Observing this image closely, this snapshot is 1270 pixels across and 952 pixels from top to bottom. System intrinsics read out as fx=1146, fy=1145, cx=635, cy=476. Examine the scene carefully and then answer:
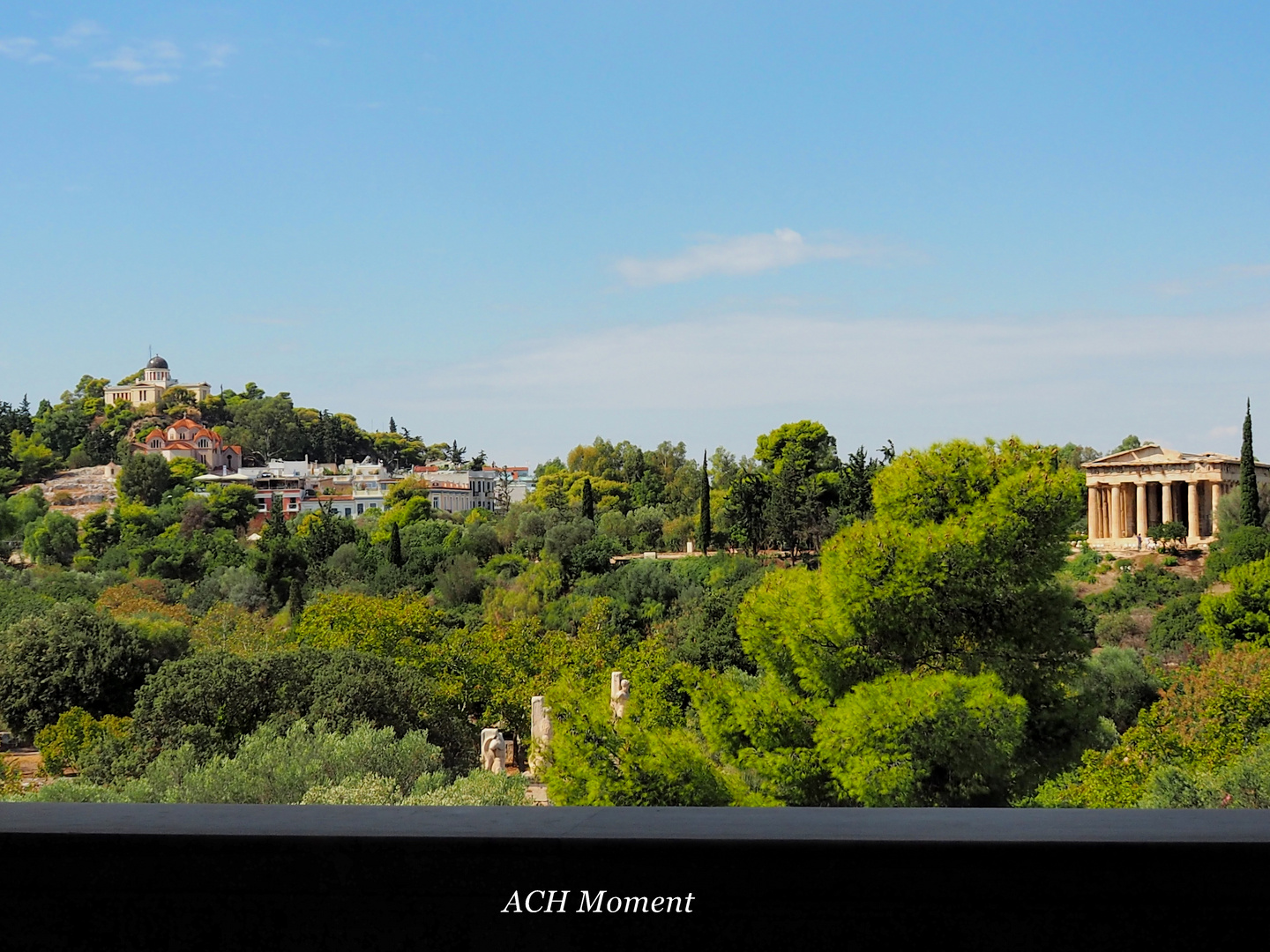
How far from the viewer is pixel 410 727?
44.5 feet

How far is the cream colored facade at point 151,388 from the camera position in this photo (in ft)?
236

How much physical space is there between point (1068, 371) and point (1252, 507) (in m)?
4.61

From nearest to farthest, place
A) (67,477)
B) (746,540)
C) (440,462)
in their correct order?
(746,540) < (67,477) < (440,462)

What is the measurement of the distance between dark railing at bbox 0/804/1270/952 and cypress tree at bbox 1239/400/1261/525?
24.8 m

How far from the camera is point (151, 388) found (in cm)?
7206

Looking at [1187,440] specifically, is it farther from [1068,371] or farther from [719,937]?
[719,937]

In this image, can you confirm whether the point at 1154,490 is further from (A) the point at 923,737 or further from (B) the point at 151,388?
(B) the point at 151,388

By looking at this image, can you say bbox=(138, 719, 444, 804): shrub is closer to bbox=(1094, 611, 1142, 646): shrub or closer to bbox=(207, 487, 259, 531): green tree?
bbox=(1094, 611, 1142, 646): shrub

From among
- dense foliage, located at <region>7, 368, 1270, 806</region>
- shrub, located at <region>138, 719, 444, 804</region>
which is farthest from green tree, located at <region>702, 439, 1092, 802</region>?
shrub, located at <region>138, 719, 444, 804</region>

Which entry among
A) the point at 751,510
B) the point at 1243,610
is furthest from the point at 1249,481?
the point at 751,510

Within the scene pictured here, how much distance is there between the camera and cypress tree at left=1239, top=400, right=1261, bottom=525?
23.0 m

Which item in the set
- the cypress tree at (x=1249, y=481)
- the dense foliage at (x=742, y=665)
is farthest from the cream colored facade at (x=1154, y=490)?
the cypress tree at (x=1249, y=481)

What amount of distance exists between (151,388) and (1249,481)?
65.2 meters

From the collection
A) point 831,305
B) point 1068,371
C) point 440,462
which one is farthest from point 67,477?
point 1068,371
